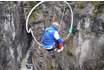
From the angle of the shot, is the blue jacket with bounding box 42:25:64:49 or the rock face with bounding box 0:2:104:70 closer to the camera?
the blue jacket with bounding box 42:25:64:49

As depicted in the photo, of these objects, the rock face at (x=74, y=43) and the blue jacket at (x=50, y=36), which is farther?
the rock face at (x=74, y=43)

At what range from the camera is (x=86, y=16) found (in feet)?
28.9

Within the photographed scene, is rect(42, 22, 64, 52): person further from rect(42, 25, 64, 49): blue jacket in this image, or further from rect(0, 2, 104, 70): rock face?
rect(0, 2, 104, 70): rock face

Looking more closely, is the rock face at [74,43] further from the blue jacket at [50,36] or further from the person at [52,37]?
the blue jacket at [50,36]

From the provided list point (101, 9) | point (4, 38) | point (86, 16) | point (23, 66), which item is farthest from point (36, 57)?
point (101, 9)

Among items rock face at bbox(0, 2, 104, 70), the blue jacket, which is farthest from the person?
rock face at bbox(0, 2, 104, 70)

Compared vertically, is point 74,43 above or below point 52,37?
below

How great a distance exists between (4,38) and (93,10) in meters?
8.76

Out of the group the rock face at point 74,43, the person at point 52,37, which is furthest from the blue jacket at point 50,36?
the rock face at point 74,43

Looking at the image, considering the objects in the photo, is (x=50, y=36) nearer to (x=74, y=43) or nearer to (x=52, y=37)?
(x=52, y=37)

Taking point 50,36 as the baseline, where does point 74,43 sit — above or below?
below

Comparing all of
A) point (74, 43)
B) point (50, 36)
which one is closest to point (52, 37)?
point (50, 36)

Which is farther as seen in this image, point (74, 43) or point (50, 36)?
point (74, 43)

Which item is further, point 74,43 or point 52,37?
point 74,43
